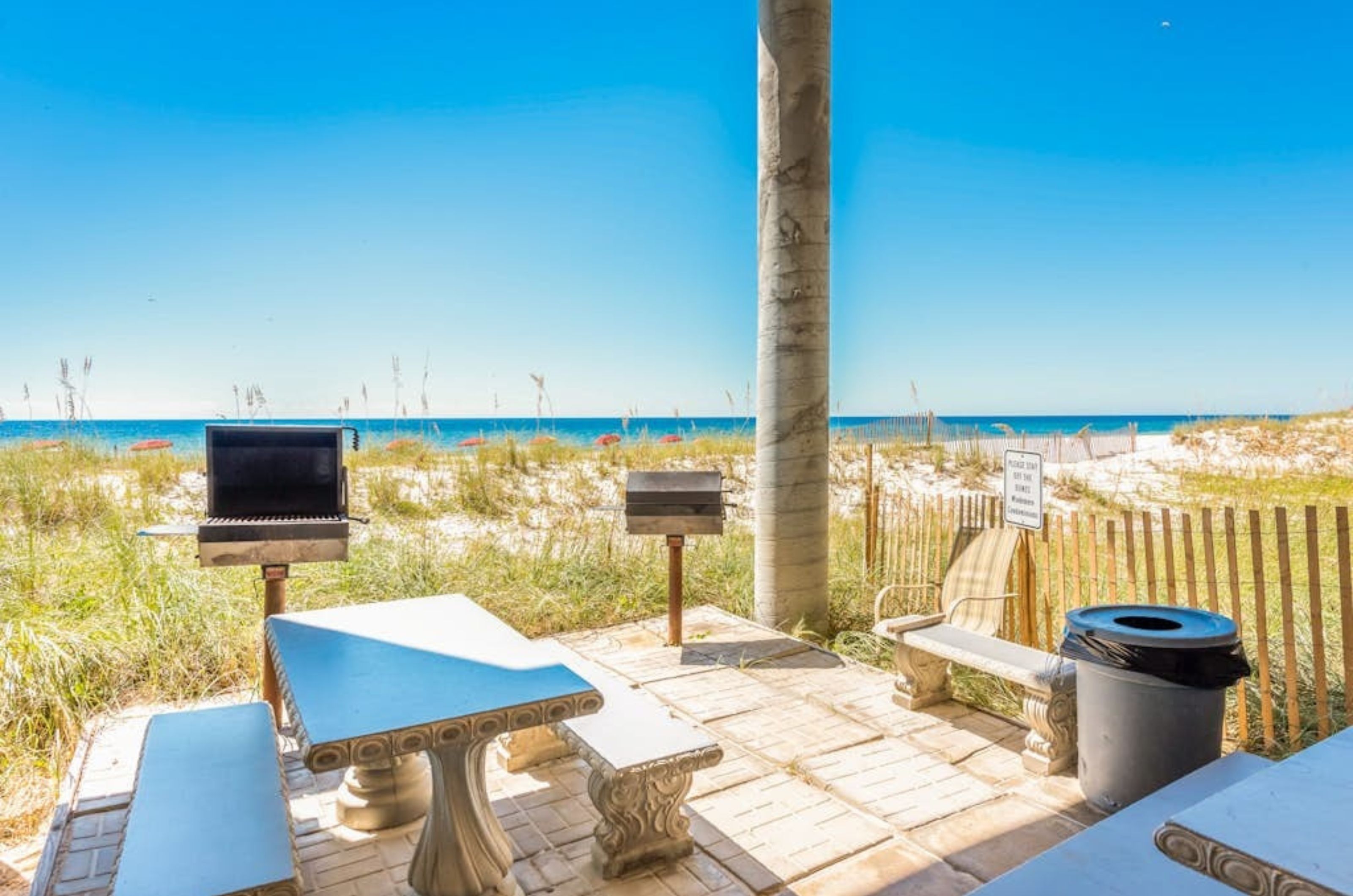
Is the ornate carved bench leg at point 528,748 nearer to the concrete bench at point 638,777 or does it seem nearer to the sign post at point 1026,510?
the concrete bench at point 638,777

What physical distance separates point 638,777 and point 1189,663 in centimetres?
188

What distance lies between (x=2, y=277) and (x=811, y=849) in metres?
22.0

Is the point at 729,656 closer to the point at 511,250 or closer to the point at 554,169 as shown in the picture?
the point at 554,169

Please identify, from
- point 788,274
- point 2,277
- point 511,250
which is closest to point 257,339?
point 2,277

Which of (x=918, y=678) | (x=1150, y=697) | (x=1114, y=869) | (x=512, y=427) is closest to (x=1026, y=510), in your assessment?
(x=918, y=678)

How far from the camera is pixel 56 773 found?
302cm

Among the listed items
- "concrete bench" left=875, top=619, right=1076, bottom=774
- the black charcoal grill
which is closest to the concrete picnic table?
the black charcoal grill

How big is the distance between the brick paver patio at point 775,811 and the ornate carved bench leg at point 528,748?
0.04 m

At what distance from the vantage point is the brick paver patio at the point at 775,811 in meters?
2.26

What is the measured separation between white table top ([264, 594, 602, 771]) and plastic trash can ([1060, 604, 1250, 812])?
185 cm

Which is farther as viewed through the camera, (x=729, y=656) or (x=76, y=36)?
(x=76, y=36)

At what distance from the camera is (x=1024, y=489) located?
376cm

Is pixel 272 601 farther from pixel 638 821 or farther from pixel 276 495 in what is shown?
pixel 638 821

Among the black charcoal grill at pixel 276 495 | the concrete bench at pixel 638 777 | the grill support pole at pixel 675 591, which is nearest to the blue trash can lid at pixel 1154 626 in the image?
the concrete bench at pixel 638 777
